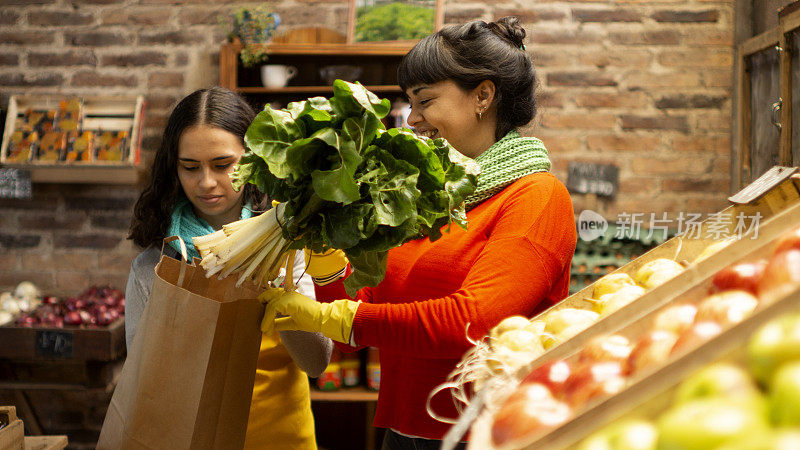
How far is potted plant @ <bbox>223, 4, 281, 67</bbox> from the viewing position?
2.89 m

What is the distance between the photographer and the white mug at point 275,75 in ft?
9.73

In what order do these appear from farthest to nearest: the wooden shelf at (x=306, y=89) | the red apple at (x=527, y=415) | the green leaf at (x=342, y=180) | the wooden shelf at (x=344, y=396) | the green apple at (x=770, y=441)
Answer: the wooden shelf at (x=306, y=89), the wooden shelf at (x=344, y=396), the green leaf at (x=342, y=180), the red apple at (x=527, y=415), the green apple at (x=770, y=441)

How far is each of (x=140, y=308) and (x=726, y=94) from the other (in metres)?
2.78

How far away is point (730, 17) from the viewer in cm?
308

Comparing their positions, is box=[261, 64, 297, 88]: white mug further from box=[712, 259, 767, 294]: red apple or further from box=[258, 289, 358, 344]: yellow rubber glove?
box=[712, 259, 767, 294]: red apple

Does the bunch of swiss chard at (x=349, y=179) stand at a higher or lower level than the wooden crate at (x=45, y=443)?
higher

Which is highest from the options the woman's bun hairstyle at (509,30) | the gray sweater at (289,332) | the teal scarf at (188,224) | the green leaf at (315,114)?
the woman's bun hairstyle at (509,30)

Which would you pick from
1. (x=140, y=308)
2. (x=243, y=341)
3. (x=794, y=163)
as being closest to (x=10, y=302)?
(x=140, y=308)

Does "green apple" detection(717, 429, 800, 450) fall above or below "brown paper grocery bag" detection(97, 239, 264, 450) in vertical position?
above

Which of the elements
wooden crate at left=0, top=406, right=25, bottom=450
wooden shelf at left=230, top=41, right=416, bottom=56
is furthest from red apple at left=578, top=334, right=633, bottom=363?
wooden shelf at left=230, top=41, right=416, bottom=56

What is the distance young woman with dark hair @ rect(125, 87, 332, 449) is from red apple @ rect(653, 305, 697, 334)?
922mm

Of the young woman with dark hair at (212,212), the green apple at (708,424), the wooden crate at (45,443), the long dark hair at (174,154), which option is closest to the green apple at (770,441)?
the green apple at (708,424)

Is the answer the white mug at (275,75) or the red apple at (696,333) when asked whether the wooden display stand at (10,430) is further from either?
the white mug at (275,75)

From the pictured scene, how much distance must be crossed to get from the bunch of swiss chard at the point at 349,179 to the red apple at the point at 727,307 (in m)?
0.51
